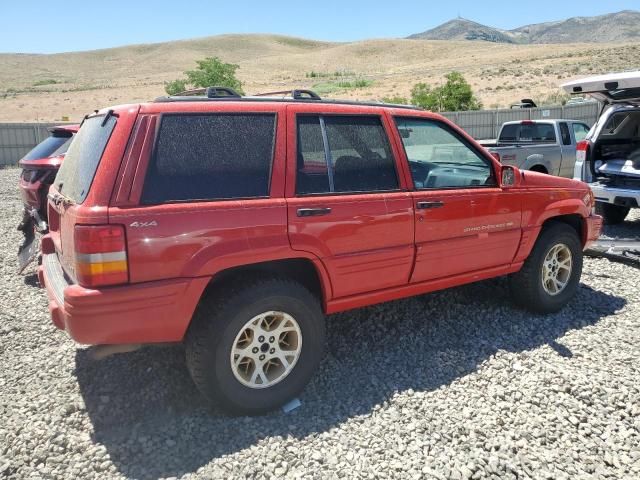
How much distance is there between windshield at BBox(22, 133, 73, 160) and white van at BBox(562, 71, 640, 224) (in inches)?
251

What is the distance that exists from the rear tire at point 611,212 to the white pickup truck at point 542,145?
93.1 inches

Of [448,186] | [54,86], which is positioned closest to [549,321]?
[448,186]

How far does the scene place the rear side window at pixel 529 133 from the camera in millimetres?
11367

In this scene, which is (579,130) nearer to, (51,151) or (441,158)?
(441,158)

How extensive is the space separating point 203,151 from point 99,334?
115 centimetres

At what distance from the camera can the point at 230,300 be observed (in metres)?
2.98

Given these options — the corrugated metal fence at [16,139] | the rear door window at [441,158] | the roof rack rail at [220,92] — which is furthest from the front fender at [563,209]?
the corrugated metal fence at [16,139]

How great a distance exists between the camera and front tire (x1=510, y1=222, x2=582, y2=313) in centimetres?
450

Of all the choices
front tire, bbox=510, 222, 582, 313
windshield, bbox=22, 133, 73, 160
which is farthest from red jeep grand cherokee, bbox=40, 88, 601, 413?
windshield, bbox=22, 133, 73, 160

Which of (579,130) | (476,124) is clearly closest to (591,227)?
(579,130)

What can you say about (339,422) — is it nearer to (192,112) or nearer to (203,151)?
(203,151)

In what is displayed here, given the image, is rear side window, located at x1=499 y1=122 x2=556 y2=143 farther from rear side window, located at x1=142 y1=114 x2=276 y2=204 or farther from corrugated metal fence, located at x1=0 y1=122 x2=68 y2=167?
corrugated metal fence, located at x1=0 y1=122 x2=68 y2=167

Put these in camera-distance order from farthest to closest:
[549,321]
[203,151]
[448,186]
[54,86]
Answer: [54,86], [549,321], [448,186], [203,151]

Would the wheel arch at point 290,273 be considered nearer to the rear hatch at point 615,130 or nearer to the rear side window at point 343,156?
the rear side window at point 343,156
